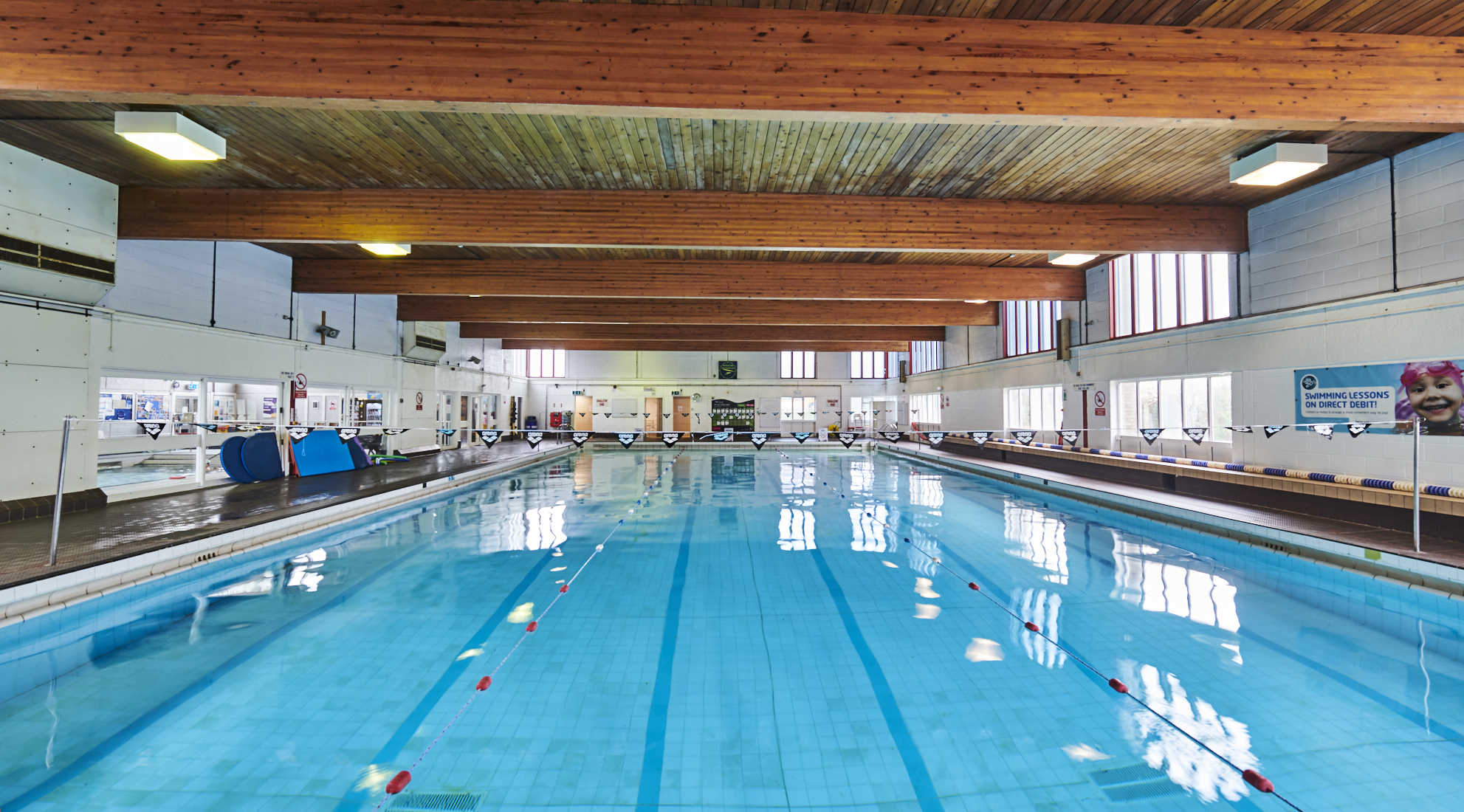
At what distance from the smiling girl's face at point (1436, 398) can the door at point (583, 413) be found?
21.8m

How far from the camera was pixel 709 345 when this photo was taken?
16953 mm

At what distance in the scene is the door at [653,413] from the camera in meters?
23.8

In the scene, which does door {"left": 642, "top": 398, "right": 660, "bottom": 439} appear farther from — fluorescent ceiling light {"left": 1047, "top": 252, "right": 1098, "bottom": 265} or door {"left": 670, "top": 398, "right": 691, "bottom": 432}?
fluorescent ceiling light {"left": 1047, "top": 252, "right": 1098, "bottom": 265}

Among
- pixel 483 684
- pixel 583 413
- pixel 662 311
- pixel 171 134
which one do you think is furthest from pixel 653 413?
pixel 483 684

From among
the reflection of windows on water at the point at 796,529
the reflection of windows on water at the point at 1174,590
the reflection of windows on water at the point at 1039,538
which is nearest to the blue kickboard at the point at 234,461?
the reflection of windows on water at the point at 796,529

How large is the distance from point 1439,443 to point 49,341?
14273 millimetres

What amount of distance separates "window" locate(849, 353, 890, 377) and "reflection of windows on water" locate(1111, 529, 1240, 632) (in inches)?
727

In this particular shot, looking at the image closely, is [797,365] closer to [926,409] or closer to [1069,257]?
[926,409]

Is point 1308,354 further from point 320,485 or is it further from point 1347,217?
point 320,485

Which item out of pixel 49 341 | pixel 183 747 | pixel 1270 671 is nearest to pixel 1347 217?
pixel 1270 671

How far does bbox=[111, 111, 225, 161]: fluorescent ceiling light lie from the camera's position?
422 cm

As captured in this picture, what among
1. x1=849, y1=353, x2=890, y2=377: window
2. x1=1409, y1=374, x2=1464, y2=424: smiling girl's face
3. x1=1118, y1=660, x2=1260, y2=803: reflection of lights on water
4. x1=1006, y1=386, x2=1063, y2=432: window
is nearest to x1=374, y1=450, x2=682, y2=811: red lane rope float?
x1=1118, y1=660, x2=1260, y2=803: reflection of lights on water

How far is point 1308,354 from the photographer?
21.5ft

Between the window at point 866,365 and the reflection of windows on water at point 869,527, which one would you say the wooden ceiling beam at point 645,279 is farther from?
the window at point 866,365
